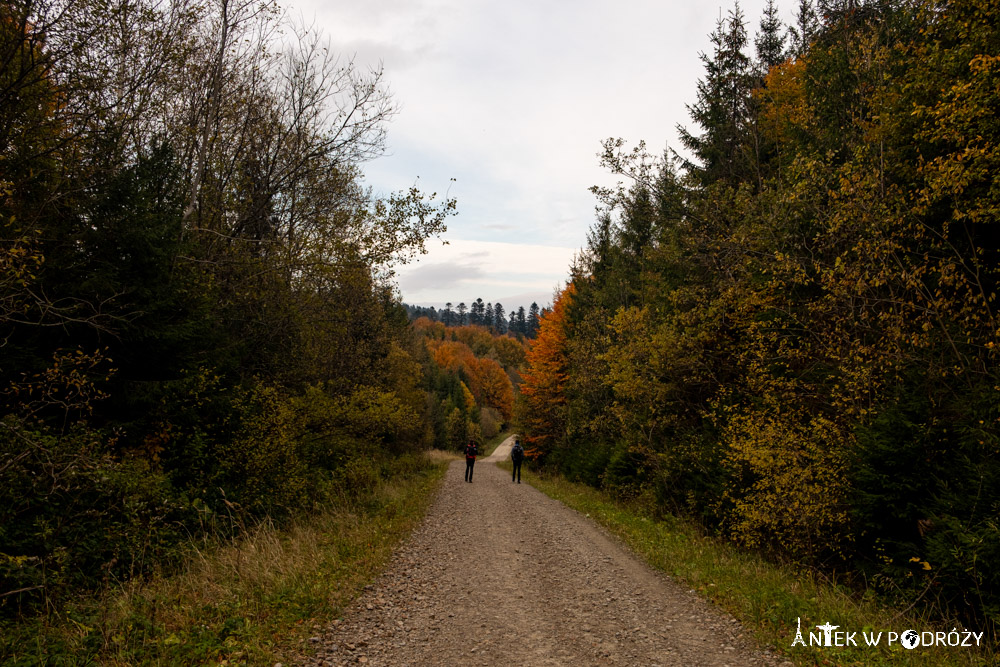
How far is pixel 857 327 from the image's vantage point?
8.62 meters

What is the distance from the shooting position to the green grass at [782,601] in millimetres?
5047

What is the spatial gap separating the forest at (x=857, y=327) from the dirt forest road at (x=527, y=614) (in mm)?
2899

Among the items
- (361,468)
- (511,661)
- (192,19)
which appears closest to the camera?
(511,661)

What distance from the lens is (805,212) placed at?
10.0m

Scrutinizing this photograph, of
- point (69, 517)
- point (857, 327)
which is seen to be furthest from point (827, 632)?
point (69, 517)

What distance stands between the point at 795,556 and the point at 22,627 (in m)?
11.3

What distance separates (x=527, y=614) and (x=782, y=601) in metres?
3.26

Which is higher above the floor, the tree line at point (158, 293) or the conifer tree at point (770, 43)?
the conifer tree at point (770, 43)

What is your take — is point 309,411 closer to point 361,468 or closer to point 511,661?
point 361,468

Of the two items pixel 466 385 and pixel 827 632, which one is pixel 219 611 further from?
pixel 466 385

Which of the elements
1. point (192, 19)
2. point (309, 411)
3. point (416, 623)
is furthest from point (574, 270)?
point (416, 623)

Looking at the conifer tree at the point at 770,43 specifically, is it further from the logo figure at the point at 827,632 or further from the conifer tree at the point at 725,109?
the logo figure at the point at 827,632

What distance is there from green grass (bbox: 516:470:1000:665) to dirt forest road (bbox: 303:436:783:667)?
1.11 feet

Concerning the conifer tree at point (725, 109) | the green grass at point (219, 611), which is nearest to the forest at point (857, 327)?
the conifer tree at point (725, 109)
